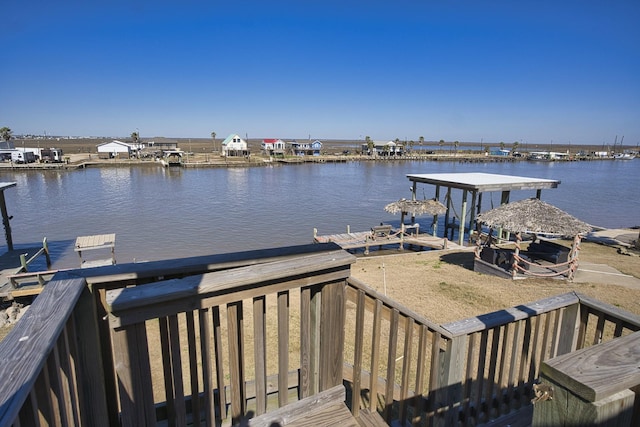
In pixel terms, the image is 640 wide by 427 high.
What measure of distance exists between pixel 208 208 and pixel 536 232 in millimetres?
24640

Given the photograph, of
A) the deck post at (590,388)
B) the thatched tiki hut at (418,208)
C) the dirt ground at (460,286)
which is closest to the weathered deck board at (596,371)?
the deck post at (590,388)

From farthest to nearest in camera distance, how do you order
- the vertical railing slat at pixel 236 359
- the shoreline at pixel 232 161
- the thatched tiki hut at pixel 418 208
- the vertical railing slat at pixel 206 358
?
1. the shoreline at pixel 232 161
2. the thatched tiki hut at pixel 418 208
3. the vertical railing slat at pixel 236 359
4. the vertical railing slat at pixel 206 358

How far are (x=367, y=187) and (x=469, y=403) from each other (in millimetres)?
41783

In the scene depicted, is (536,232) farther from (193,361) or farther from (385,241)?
(193,361)

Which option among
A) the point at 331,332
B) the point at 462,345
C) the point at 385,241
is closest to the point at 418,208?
the point at 385,241

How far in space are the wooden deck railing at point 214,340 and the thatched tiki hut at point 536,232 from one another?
9.87m

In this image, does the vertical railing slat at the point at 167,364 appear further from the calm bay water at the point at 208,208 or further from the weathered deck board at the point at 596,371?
the calm bay water at the point at 208,208

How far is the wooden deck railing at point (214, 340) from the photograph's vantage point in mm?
1361

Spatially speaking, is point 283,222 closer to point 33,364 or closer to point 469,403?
point 469,403

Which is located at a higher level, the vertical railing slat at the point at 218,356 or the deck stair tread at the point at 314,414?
the vertical railing slat at the point at 218,356

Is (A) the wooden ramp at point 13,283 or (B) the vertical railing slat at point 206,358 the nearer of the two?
(B) the vertical railing slat at point 206,358

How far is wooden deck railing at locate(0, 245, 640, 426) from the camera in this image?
4.47 ft

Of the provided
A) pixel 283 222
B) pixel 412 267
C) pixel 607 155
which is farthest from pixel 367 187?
pixel 607 155

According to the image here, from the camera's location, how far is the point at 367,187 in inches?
1740
